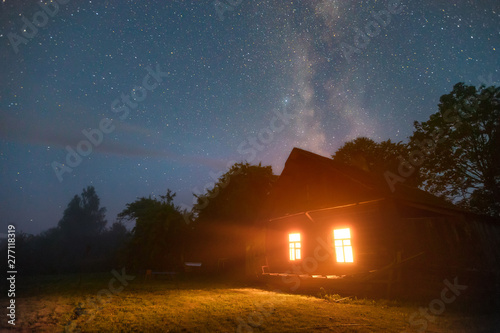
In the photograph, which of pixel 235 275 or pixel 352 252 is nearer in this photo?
pixel 352 252

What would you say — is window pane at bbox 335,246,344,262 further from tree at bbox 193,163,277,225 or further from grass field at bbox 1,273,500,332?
tree at bbox 193,163,277,225

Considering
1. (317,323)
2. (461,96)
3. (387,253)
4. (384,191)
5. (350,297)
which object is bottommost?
(350,297)

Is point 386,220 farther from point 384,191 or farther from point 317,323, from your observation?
point 317,323

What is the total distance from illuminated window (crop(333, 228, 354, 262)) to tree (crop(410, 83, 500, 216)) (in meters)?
22.1

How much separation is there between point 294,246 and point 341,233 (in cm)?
342

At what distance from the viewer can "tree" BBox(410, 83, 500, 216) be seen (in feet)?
82.6

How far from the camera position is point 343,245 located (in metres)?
12.5

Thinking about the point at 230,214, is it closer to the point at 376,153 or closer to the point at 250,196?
the point at 250,196

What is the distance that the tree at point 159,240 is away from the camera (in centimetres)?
2283

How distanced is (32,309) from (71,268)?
30782 mm

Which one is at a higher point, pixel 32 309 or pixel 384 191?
pixel 384 191

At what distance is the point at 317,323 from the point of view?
20.8 feet

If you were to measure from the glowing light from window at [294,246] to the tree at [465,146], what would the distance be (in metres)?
22.2

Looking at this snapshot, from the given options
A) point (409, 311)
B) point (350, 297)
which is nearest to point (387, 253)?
point (350, 297)
